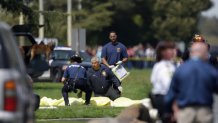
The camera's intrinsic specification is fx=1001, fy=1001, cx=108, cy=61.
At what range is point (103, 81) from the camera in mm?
26359

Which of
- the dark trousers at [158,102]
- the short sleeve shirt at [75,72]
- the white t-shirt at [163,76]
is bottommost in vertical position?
the short sleeve shirt at [75,72]

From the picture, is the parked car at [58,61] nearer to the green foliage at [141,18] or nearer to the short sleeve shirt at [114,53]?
the short sleeve shirt at [114,53]

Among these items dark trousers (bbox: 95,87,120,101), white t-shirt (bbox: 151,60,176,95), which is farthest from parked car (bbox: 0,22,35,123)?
dark trousers (bbox: 95,87,120,101)

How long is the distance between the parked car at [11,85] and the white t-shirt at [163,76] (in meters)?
2.22

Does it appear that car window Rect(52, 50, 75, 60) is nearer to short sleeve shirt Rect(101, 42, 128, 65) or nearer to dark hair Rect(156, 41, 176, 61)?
short sleeve shirt Rect(101, 42, 128, 65)

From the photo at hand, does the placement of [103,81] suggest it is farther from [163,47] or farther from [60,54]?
[60,54]

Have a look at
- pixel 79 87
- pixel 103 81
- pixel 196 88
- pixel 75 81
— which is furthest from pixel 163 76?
pixel 103 81

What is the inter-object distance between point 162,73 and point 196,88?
→ 1.61 meters

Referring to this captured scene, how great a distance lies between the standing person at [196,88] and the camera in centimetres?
1320

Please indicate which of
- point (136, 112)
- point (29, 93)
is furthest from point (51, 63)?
point (29, 93)

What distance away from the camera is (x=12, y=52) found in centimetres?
1319

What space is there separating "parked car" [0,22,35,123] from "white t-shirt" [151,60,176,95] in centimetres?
222

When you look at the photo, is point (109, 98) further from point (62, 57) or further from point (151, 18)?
point (151, 18)

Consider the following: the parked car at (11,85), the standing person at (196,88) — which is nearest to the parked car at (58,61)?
the parked car at (11,85)
